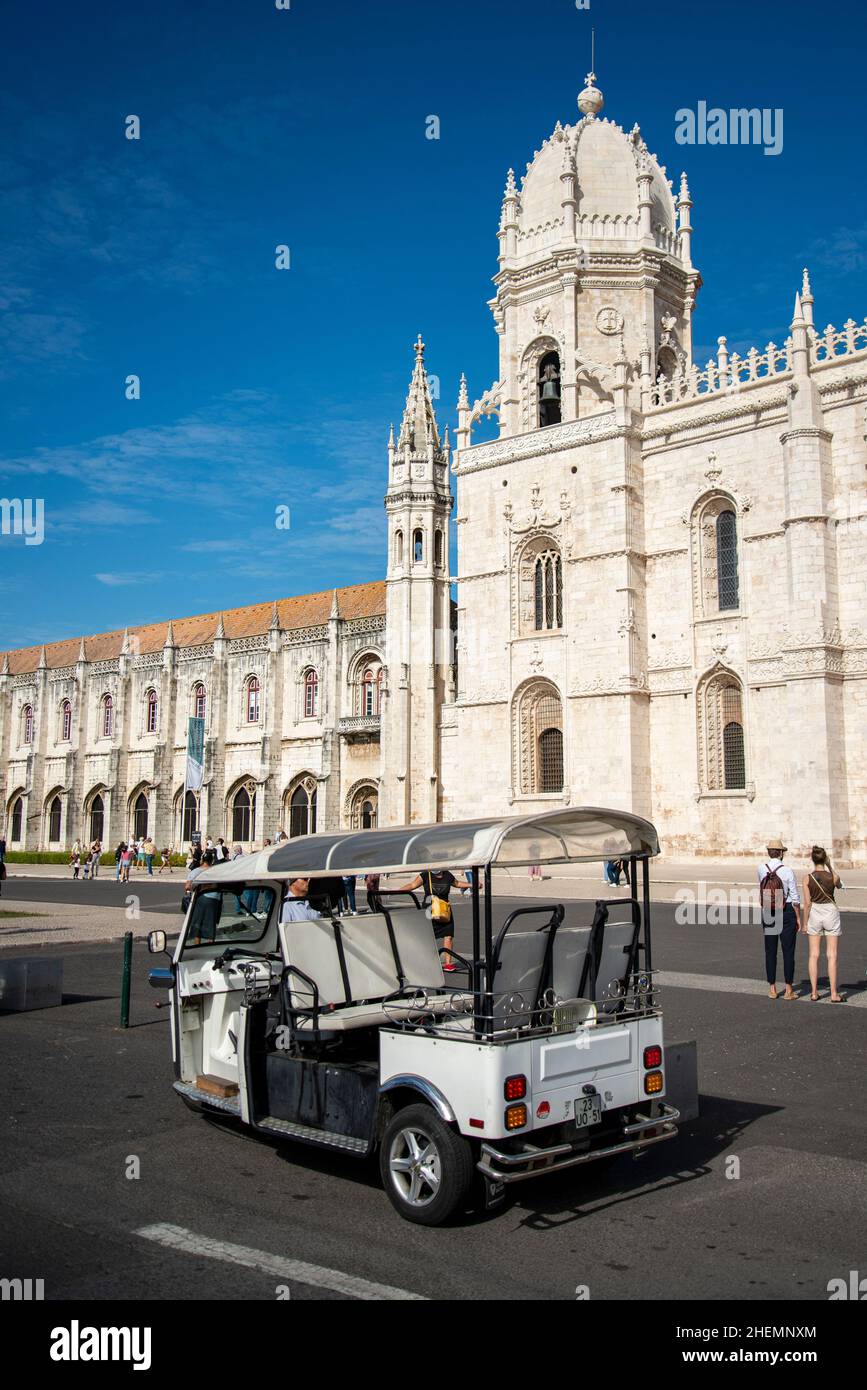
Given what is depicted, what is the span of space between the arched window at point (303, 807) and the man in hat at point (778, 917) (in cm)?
3558

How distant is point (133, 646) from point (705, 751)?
35750 mm

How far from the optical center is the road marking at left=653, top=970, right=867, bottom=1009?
12766 millimetres

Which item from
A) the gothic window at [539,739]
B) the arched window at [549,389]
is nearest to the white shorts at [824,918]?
the gothic window at [539,739]

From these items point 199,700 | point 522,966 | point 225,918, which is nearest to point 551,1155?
point 522,966

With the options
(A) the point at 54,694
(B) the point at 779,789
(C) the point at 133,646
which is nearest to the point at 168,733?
(C) the point at 133,646

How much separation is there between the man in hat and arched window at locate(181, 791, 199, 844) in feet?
136

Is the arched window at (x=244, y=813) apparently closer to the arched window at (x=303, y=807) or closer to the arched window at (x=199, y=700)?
the arched window at (x=303, y=807)

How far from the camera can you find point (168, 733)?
53.9 metres

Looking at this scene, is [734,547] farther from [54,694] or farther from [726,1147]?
[54,694]

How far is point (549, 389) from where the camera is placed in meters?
37.1

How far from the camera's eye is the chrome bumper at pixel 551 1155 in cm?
543

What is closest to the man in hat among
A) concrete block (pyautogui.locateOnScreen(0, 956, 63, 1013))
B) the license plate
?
the license plate

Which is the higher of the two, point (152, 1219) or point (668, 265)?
point (668, 265)

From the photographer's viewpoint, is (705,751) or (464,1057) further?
(705,751)
